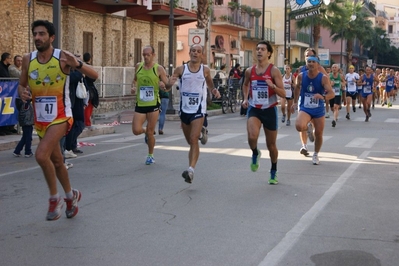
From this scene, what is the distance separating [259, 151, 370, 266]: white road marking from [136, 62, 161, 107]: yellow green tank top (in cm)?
345

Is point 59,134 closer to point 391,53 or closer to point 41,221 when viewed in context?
point 41,221

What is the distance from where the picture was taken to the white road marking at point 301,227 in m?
6.22

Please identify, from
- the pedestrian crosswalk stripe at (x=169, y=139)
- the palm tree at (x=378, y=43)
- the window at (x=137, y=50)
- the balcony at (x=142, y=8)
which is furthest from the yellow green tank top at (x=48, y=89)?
the palm tree at (x=378, y=43)

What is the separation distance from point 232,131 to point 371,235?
12982 mm

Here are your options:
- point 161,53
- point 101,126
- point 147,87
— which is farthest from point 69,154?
point 161,53

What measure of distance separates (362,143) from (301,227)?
31.5ft

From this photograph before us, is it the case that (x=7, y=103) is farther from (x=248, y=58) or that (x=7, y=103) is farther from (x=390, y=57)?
(x=390, y=57)

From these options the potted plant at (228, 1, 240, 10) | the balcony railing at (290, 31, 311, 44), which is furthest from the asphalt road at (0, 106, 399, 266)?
the balcony railing at (290, 31, 311, 44)

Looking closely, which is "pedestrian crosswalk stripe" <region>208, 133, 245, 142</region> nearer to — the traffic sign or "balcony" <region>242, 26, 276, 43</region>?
the traffic sign

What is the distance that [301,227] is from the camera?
24.4 ft

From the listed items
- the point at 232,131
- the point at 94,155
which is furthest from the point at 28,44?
the point at 94,155

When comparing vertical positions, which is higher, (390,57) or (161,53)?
(390,57)

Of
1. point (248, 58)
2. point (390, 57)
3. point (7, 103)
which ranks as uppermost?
point (390, 57)

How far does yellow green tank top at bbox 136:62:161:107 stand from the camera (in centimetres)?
1274
